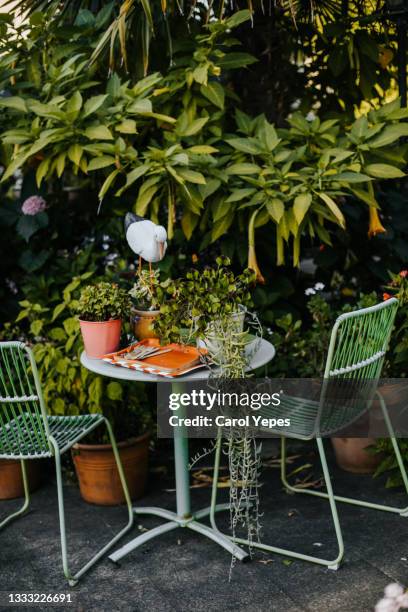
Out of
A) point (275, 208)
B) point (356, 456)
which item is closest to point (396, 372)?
point (356, 456)

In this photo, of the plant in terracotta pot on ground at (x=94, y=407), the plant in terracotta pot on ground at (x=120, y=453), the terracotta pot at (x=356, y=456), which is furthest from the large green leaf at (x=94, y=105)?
the terracotta pot at (x=356, y=456)

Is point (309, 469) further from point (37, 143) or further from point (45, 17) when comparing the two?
point (45, 17)

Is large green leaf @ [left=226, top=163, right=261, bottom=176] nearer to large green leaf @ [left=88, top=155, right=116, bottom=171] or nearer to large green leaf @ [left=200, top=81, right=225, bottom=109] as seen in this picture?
large green leaf @ [left=200, top=81, right=225, bottom=109]

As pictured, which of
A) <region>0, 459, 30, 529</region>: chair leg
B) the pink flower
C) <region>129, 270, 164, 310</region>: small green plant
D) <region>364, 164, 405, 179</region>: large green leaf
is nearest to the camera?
<region>129, 270, 164, 310</region>: small green plant

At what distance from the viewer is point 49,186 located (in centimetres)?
416

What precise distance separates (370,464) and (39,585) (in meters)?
1.60

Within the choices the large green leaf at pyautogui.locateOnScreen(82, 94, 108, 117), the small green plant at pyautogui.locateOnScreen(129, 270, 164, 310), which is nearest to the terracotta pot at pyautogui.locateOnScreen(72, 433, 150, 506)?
the small green plant at pyautogui.locateOnScreen(129, 270, 164, 310)

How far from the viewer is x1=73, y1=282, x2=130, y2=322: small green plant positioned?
9.59 ft

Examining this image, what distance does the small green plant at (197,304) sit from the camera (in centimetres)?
273

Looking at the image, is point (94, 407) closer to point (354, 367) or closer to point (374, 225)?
point (354, 367)

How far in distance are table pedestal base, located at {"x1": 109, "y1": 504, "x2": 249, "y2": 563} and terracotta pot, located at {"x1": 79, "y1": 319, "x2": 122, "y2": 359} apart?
2.43ft

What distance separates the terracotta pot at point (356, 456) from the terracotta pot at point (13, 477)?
1.42 m

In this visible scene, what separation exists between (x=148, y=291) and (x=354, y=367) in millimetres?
825

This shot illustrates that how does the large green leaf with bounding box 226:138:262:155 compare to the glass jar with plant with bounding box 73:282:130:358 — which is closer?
the glass jar with plant with bounding box 73:282:130:358
